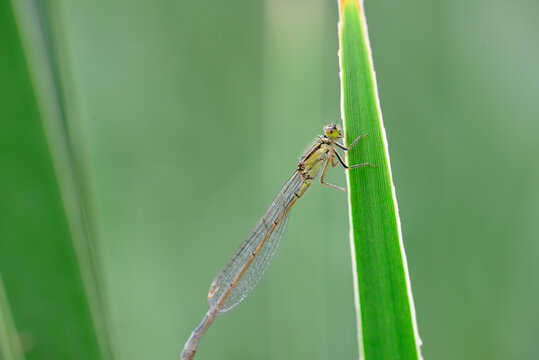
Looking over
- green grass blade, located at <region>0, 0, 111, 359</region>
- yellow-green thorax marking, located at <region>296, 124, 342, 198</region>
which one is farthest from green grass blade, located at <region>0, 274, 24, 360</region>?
yellow-green thorax marking, located at <region>296, 124, 342, 198</region>

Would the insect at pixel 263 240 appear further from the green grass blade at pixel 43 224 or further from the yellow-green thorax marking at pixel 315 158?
the green grass blade at pixel 43 224

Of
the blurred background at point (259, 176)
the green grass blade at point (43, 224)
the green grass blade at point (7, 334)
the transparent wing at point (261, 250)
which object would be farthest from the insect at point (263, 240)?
the green grass blade at point (7, 334)

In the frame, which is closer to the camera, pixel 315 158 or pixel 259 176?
pixel 315 158

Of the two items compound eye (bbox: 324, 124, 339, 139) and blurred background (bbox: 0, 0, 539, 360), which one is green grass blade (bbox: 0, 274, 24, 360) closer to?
blurred background (bbox: 0, 0, 539, 360)

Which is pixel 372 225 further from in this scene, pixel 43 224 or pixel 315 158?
pixel 315 158

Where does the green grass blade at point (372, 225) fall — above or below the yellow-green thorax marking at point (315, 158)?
below

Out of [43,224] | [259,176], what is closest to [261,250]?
[259,176]

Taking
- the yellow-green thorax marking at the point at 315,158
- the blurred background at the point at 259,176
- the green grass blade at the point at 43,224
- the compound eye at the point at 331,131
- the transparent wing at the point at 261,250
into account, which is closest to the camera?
the green grass blade at the point at 43,224
